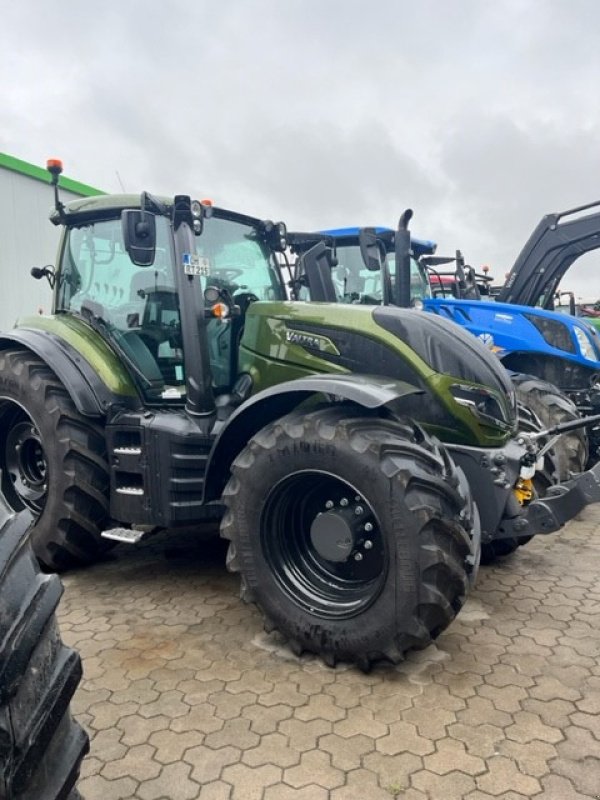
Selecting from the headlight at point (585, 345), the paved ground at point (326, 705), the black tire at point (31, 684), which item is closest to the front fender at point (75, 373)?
the paved ground at point (326, 705)

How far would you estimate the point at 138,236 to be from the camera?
3326 mm

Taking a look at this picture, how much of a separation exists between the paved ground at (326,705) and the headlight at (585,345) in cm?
290

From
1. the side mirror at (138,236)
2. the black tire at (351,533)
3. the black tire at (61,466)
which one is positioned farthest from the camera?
the black tire at (61,466)

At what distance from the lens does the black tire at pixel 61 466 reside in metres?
3.77

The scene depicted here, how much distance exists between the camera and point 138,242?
10.9ft

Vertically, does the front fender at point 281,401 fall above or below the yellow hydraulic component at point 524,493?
above

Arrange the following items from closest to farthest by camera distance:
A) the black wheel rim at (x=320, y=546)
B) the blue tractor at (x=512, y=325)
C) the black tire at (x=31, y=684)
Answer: the black tire at (x=31, y=684)
the black wheel rim at (x=320, y=546)
the blue tractor at (x=512, y=325)

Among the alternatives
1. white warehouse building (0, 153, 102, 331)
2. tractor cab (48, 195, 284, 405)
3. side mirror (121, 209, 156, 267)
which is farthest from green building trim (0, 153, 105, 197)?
side mirror (121, 209, 156, 267)

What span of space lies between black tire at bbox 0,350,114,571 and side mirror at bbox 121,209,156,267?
1071 millimetres

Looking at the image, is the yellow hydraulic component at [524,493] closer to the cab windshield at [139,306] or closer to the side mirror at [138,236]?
the cab windshield at [139,306]

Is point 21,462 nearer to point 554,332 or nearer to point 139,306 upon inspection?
point 139,306

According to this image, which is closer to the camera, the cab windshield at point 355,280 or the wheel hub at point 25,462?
the wheel hub at point 25,462

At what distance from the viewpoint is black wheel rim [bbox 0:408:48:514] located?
4227 mm

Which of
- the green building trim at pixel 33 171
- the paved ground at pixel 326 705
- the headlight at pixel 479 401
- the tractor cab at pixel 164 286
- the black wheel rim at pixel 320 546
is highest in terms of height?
the green building trim at pixel 33 171
